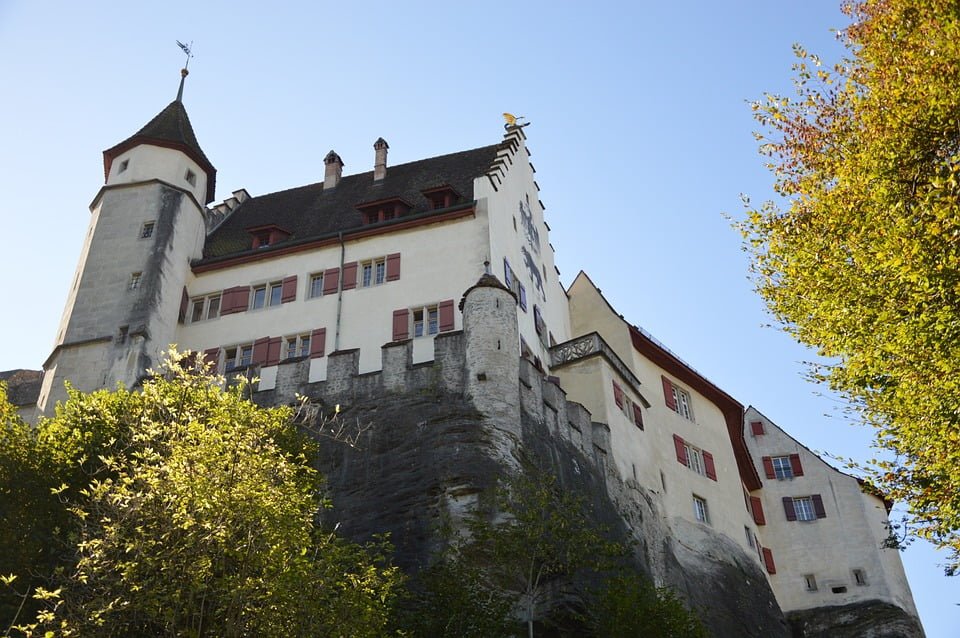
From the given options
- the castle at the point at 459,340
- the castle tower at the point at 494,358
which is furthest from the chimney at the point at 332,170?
the castle tower at the point at 494,358

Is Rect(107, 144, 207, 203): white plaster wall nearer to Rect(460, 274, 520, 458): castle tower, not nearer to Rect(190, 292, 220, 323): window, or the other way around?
Rect(190, 292, 220, 323): window

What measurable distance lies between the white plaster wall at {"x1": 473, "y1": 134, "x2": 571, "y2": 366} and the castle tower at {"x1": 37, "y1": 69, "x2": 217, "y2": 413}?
11.9 m

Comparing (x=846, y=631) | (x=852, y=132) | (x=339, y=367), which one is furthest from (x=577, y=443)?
(x=846, y=631)

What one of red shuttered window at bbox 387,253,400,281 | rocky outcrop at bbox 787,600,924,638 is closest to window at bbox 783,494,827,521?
rocky outcrop at bbox 787,600,924,638

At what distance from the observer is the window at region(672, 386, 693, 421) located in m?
42.9

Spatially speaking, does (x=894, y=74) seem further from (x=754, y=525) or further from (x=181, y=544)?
(x=754, y=525)

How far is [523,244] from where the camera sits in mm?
40250

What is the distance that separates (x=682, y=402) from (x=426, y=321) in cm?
1465

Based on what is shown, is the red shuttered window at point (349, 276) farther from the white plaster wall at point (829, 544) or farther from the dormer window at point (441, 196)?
the white plaster wall at point (829, 544)

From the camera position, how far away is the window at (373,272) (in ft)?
119

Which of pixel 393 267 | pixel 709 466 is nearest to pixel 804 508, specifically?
pixel 709 466

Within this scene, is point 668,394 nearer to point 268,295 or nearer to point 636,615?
point 268,295

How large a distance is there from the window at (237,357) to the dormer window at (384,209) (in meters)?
7.01

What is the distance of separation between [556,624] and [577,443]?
857 centimetres
